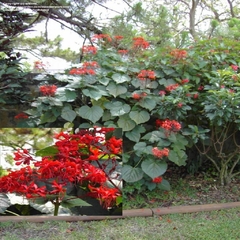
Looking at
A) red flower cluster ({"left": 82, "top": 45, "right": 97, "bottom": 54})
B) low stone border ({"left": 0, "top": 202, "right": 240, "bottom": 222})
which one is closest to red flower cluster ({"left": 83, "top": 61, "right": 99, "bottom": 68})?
red flower cluster ({"left": 82, "top": 45, "right": 97, "bottom": 54})

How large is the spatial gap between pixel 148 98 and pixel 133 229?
1107 mm

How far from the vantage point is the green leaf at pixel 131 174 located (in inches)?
110

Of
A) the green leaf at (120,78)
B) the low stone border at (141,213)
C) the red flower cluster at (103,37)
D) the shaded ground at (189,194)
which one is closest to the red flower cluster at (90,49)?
the red flower cluster at (103,37)

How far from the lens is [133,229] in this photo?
2.33 metres

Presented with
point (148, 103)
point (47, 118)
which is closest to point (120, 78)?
point (148, 103)

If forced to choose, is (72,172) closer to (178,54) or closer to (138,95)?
(138,95)

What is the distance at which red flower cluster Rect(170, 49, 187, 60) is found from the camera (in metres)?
2.99

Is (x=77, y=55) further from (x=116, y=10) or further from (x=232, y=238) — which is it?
(x=232, y=238)

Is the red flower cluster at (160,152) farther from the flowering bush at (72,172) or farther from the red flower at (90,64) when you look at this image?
the red flower at (90,64)

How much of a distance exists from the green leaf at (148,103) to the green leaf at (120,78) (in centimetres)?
24

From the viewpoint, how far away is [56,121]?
2.75 meters

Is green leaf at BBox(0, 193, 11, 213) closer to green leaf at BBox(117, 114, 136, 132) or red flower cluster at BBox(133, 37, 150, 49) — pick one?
green leaf at BBox(117, 114, 136, 132)

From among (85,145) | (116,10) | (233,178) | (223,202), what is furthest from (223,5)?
(85,145)

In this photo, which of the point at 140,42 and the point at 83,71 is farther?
the point at 140,42
